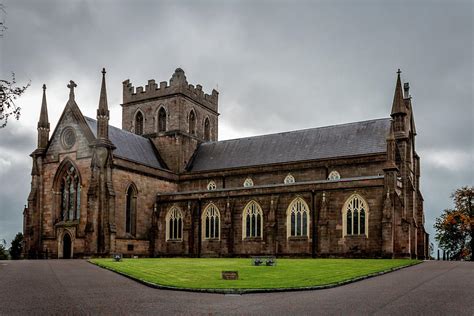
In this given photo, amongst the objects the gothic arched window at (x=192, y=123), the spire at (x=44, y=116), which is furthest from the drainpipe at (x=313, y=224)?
the spire at (x=44, y=116)

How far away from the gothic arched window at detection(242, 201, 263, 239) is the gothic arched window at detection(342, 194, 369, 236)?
7.58 m

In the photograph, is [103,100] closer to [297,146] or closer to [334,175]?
[297,146]

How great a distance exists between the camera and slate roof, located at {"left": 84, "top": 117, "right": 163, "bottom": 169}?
5478cm

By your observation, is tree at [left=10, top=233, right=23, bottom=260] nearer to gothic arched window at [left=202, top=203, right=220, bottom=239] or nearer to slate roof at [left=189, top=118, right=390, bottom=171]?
slate roof at [left=189, top=118, right=390, bottom=171]

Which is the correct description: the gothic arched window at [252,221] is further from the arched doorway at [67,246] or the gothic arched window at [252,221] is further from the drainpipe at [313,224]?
the arched doorway at [67,246]

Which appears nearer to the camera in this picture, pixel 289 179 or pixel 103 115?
pixel 103 115

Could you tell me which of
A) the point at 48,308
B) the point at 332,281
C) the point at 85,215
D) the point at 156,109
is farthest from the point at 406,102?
the point at 48,308

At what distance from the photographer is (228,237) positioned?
1928 inches

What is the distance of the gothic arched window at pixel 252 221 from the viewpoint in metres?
48.4

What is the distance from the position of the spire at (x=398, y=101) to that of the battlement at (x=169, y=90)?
2466cm

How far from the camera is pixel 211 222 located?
51375 millimetres

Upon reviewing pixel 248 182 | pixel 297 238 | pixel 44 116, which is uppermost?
pixel 44 116

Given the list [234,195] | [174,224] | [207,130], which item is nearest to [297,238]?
[234,195]

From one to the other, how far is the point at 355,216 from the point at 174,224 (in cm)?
1818
